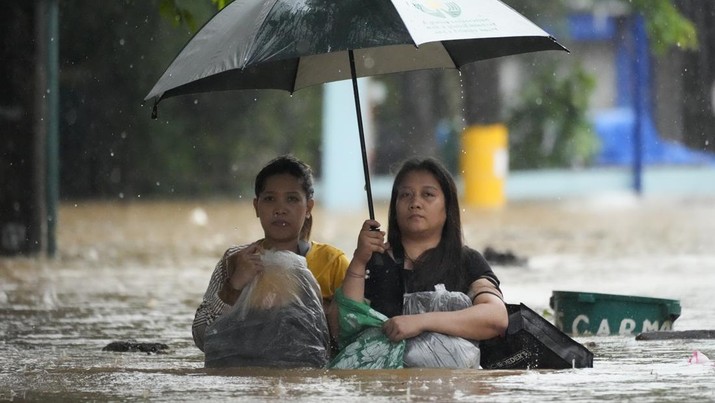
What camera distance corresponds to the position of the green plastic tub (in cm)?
845

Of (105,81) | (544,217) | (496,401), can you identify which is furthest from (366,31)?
(105,81)

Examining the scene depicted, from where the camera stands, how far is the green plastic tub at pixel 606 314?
845 cm

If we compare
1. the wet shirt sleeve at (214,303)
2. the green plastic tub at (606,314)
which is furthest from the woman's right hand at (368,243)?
the green plastic tub at (606,314)

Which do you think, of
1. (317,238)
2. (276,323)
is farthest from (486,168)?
(276,323)

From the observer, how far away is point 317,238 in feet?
58.6

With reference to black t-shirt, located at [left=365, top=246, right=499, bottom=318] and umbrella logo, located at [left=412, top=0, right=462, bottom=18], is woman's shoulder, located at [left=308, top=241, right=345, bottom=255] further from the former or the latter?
umbrella logo, located at [left=412, top=0, right=462, bottom=18]

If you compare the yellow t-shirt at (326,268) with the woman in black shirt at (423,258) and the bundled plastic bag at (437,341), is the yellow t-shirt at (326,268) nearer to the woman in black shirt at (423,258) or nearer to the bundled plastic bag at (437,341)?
Answer: the woman in black shirt at (423,258)

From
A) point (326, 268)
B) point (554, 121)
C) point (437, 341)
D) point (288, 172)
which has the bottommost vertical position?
point (437, 341)

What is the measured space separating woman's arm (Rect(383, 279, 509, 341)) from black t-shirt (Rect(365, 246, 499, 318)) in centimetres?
21

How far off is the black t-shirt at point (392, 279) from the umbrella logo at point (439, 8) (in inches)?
40.4

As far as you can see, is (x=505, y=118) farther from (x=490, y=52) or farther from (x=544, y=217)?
(x=490, y=52)

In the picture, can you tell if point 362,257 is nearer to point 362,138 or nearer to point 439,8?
point 362,138

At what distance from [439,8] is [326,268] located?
128 cm

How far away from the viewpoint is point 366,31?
21.4 ft
